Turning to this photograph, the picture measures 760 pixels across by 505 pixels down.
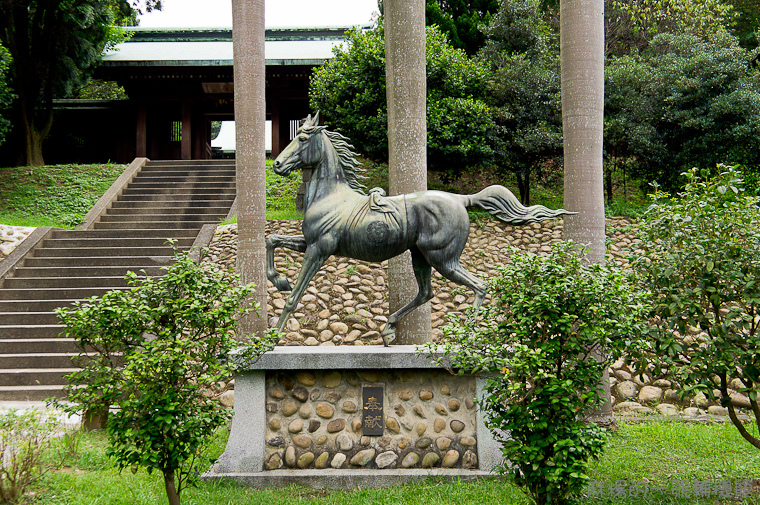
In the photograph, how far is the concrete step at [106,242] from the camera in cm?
1205

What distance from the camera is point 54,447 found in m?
5.88

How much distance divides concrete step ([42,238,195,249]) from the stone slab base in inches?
313

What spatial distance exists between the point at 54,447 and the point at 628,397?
763 cm

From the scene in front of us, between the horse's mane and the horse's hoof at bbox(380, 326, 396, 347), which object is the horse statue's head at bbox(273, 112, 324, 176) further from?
the horse's hoof at bbox(380, 326, 396, 347)

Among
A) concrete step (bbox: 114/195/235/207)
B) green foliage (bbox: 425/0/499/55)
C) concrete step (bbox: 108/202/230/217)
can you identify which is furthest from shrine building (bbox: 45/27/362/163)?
concrete step (bbox: 108/202/230/217)

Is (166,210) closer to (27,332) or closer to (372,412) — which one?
(27,332)

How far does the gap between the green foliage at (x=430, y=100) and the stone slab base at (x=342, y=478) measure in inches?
358

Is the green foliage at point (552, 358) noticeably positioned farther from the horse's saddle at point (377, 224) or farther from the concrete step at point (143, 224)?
the concrete step at point (143, 224)

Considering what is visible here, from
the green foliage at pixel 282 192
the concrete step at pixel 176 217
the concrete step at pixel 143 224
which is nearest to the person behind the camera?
the concrete step at pixel 143 224

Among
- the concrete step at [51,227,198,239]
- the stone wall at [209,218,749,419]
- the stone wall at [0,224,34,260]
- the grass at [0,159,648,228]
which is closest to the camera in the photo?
the stone wall at [209,218,749,419]

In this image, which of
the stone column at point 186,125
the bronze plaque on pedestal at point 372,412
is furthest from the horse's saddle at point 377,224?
the stone column at point 186,125

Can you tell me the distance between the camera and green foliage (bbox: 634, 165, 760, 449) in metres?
4.21

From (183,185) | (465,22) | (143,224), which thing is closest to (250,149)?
(143,224)

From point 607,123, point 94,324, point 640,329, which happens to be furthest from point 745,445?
point 607,123
